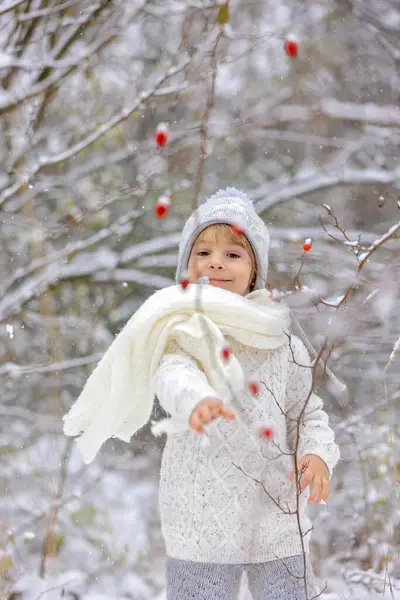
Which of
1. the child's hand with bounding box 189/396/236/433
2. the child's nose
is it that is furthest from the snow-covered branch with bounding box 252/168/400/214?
the child's hand with bounding box 189/396/236/433

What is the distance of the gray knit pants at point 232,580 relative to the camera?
183 centimetres

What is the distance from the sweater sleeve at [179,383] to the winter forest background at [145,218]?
0.35 meters

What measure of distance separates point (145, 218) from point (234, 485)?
155 inches

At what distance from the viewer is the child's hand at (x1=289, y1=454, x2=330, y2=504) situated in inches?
73.3

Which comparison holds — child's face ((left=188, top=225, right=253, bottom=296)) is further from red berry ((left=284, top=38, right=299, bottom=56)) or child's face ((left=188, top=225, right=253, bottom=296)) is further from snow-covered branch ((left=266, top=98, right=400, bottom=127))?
snow-covered branch ((left=266, top=98, right=400, bottom=127))

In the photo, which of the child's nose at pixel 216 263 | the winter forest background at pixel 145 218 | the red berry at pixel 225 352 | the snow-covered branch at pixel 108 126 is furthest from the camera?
the winter forest background at pixel 145 218

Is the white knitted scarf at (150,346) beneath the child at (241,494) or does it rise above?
above

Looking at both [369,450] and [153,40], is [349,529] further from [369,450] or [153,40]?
[153,40]

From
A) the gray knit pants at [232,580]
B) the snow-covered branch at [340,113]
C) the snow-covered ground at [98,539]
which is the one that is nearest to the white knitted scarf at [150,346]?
the gray knit pants at [232,580]

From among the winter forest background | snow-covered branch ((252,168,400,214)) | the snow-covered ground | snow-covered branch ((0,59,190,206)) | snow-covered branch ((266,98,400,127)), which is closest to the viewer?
the snow-covered ground

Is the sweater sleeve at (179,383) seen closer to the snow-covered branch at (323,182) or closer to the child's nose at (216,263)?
the child's nose at (216,263)

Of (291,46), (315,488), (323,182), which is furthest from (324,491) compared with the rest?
(323,182)

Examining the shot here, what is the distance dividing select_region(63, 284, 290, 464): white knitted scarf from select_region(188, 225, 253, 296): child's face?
6.4 inches

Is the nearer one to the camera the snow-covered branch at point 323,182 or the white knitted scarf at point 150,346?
the white knitted scarf at point 150,346
